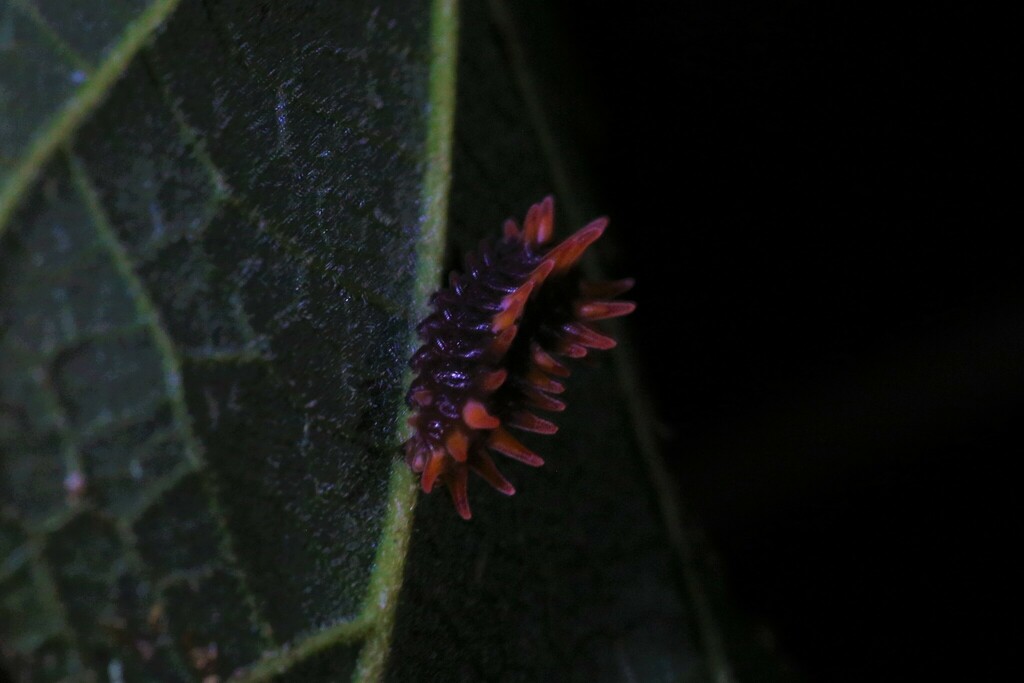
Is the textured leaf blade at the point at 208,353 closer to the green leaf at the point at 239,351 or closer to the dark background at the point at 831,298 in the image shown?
the green leaf at the point at 239,351

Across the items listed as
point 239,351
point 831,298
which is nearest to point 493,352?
point 239,351

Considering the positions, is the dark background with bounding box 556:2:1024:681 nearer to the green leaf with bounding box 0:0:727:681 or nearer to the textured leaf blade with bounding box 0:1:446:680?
the green leaf with bounding box 0:0:727:681

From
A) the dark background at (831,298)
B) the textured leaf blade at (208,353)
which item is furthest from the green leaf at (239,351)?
the dark background at (831,298)

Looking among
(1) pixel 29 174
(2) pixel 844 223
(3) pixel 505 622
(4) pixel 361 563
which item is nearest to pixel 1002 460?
(2) pixel 844 223

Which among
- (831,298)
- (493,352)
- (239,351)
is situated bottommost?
(831,298)

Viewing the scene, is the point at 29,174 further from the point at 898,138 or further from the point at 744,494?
the point at 744,494

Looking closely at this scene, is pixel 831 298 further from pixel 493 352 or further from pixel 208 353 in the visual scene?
pixel 208 353

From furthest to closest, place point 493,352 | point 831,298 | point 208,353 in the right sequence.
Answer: point 831,298
point 493,352
point 208,353

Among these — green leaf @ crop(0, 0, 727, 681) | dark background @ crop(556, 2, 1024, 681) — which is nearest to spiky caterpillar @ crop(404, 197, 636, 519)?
green leaf @ crop(0, 0, 727, 681)
